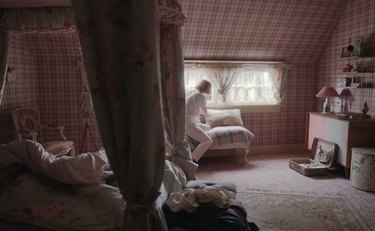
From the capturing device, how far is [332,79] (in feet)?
17.4

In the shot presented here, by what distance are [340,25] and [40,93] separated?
202 inches

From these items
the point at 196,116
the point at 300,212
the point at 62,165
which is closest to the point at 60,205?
the point at 62,165

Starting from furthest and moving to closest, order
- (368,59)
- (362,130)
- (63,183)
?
(368,59) < (362,130) < (63,183)

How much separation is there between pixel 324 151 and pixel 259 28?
2.23 metres

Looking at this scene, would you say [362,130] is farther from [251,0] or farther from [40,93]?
[40,93]

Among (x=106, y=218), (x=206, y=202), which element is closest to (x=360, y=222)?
(x=206, y=202)

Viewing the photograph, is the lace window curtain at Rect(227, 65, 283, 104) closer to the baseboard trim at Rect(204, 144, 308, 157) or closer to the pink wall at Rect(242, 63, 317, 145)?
the pink wall at Rect(242, 63, 317, 145)

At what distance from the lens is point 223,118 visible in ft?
17.1

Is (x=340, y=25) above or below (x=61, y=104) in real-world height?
above

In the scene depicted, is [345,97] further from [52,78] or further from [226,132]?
[52,78]

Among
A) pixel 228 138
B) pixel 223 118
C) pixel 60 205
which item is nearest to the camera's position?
pixel 60 205

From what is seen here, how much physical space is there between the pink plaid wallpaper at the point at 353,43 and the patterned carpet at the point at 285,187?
1.21 m

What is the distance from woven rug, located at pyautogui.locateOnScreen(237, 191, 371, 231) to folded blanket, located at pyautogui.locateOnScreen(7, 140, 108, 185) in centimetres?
Answer: 170

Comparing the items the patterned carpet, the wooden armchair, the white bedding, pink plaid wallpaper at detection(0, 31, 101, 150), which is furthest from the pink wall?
the wooden armchair
